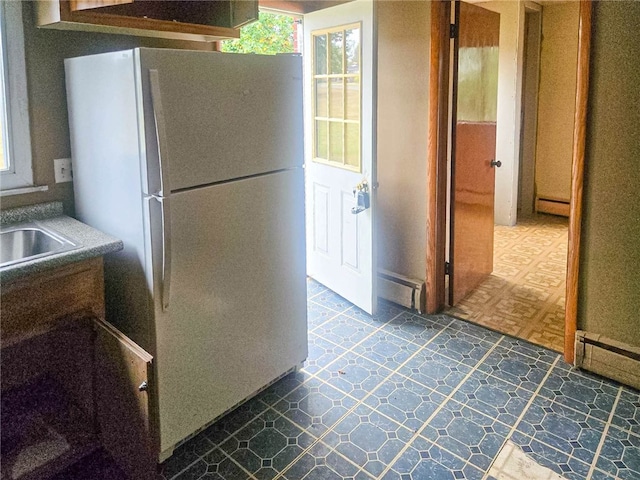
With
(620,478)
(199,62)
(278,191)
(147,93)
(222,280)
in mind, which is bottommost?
(620,478)

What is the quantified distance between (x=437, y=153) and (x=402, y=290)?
2.97ft

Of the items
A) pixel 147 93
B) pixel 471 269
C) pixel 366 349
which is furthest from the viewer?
pixel 471 269

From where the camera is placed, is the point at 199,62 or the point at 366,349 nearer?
the point at 199,62

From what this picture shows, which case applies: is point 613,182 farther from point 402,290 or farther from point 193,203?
point 193,203

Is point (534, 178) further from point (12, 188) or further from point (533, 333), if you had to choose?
point (12, 188)

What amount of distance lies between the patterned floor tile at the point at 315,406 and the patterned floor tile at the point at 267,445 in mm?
51

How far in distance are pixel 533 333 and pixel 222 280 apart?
1925 mm

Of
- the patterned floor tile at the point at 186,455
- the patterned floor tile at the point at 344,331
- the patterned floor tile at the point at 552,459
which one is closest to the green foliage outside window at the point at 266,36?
the patterned floor tile at the point at 344,331

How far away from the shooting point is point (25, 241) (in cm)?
203

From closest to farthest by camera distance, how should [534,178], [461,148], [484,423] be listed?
[484,423] → [461,148] → [534,178]

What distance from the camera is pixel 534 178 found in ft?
18.9

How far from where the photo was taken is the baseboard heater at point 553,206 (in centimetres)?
559

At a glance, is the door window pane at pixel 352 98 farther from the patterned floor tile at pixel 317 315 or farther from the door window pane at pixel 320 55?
the patterned floor tile at pixel 317 315

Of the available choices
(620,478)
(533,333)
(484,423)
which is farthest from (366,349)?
(620,478)
